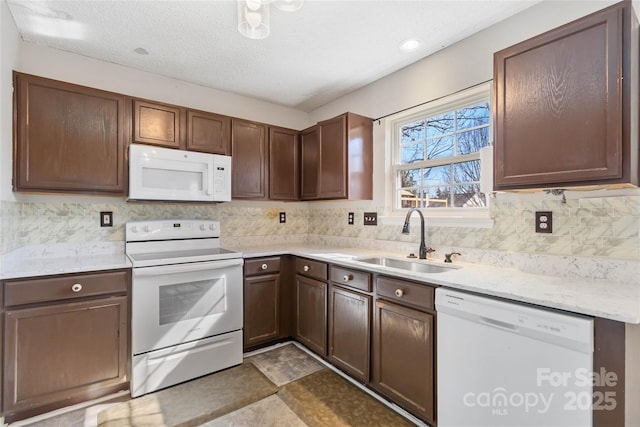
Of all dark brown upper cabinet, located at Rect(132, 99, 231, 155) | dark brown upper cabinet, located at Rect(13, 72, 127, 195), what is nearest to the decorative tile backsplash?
dark brown upper cabinet, located at Rect(13, 72, 127, 195)

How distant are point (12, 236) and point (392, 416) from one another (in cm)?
264

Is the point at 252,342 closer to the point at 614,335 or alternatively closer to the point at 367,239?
the point at 367,239

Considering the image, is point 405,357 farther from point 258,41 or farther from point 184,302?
point 258,41

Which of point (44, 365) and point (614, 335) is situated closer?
point (614, 335)

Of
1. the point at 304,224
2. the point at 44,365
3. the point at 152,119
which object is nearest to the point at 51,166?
the point at 152,119

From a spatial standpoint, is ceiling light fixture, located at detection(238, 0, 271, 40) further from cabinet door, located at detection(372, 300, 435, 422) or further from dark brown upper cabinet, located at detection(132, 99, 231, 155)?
cabinet door, located at detection(372, 300, 435, 422)

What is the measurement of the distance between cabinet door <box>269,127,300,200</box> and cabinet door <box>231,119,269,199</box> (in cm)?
8

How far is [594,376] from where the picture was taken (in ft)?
3.55

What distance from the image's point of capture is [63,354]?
5.99 feet

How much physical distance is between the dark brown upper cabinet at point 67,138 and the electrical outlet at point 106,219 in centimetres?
31

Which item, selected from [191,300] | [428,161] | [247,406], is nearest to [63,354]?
[191,300]

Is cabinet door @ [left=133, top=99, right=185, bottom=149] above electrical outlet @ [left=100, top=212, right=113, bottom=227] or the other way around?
above

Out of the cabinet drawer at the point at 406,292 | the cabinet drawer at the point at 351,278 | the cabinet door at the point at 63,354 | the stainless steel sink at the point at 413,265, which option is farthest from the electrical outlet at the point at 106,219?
the cabinet drawer at the point at 406,292

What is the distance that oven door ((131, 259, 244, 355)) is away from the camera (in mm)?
2012
